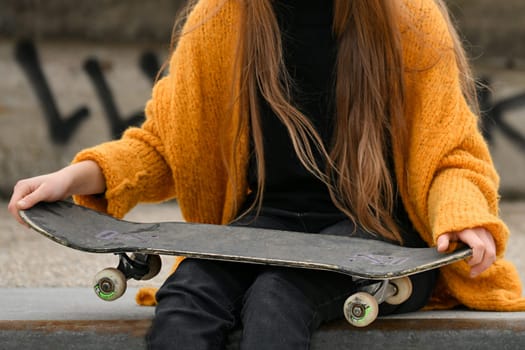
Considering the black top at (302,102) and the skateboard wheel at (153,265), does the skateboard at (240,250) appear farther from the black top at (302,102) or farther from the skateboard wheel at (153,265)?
the black top at (302,102)

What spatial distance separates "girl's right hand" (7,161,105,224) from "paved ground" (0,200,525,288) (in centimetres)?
91

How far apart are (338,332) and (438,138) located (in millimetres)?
473

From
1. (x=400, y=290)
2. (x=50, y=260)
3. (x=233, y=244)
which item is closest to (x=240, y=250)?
(x=233, y=244)

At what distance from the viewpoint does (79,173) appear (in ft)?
5.82

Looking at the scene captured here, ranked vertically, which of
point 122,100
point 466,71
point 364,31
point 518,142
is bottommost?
point 518,142

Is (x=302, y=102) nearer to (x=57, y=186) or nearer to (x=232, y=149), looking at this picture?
(x=232, y=149)

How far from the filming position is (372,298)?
1.54 m

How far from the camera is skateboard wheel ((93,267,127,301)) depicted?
1.62 metres

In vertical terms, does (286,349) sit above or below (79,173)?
below

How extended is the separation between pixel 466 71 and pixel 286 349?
0.83m

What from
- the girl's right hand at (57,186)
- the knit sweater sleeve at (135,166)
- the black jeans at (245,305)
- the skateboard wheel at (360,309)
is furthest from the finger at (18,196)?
the skateboard wheel at (360,309)

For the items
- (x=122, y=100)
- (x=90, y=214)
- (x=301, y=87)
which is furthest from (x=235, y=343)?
(x=122, y=100)

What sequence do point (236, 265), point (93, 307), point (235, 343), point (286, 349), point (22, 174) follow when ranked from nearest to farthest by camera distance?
point (286, 349)
point (235, 343)
point (236, 265)
point (93, 307)
point (22, 174)

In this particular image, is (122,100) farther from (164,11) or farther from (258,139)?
(258,139)
